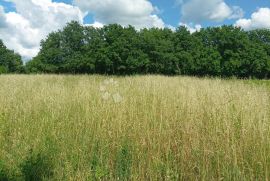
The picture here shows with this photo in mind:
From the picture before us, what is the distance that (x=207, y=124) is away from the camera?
445 cm

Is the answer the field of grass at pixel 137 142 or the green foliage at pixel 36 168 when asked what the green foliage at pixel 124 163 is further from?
the green foliage at pixel 36 168

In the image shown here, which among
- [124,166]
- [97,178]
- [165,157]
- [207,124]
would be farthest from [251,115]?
[97,178]

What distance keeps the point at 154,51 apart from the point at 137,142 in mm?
35290

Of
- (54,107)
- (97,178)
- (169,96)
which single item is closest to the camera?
(97,178)

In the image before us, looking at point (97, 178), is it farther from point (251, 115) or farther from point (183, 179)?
point (251, 115)

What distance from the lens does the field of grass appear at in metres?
3.35

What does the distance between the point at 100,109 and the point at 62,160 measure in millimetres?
1679

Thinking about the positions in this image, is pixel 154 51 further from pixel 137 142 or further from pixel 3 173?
pixel 3 173

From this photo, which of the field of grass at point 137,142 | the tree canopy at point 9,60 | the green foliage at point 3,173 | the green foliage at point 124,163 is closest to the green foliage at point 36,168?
the field of grass at point 137,142

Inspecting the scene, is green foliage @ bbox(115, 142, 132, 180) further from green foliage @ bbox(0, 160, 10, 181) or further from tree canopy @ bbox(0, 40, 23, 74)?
tree canopy @ bbox(0, 40, 23, 74)

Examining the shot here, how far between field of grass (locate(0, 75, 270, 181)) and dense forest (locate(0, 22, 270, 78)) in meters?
31.4

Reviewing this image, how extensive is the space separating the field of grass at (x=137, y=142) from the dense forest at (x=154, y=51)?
103 ft

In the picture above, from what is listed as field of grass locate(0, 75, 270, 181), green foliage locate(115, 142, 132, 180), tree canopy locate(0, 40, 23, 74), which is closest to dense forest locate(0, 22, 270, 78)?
tree canopy locate(0, 40, 23, 74)

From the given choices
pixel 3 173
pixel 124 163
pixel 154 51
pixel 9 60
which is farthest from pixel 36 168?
pixel 9 60
